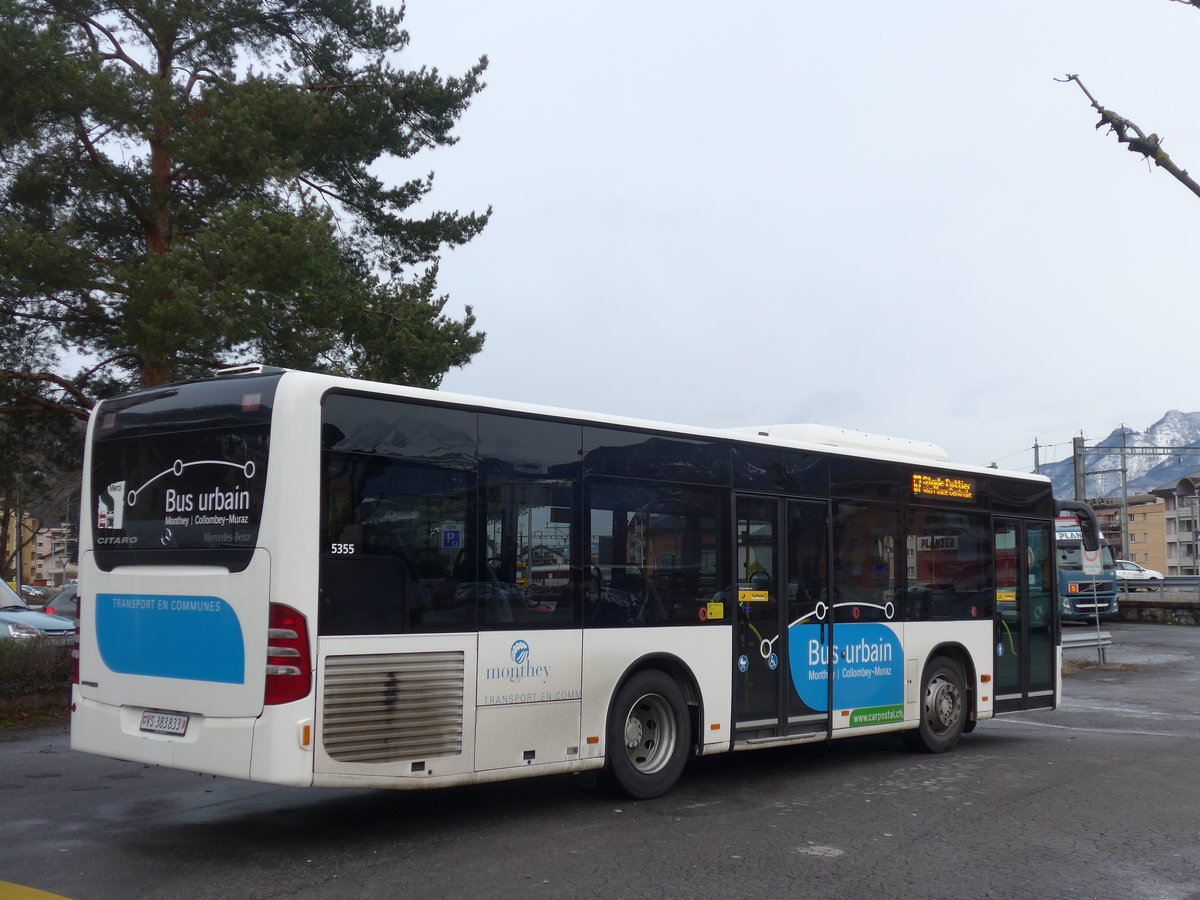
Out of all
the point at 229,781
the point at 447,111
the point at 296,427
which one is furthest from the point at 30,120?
the point at 296,427

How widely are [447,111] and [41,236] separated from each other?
7.28 metres

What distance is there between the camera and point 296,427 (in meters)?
7.09

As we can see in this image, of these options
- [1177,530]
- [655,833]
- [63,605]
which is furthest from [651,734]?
[1177,530]

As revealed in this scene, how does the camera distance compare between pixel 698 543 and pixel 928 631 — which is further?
pixel 928 631

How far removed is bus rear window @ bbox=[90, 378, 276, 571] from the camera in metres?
7.23

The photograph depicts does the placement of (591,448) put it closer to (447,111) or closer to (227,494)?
(227,494)

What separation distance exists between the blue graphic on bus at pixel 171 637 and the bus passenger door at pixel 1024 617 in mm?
8726

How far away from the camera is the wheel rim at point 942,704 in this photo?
12.0 meters

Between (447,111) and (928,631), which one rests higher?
(447,111)

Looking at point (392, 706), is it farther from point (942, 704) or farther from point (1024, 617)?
point (1024, 617)

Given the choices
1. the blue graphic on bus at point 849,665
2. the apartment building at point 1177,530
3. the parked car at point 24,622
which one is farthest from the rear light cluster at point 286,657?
the apartment building at point 1177,530

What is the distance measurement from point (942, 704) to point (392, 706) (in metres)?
6.91

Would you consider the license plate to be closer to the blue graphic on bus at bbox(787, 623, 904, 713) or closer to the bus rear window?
the bus rear window

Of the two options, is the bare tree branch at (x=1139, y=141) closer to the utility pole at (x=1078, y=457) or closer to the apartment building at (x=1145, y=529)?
the utility pole at (x=1078, y=457)
